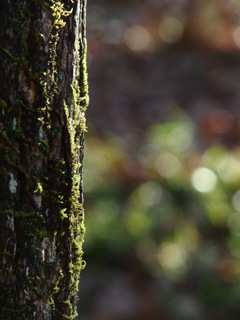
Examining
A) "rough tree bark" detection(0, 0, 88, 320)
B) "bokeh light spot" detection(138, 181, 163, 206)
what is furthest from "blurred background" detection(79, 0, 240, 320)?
"rough tree bark" detection(0, 0, 88, 320)

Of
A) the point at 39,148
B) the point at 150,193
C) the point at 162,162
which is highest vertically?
the point at 162,162

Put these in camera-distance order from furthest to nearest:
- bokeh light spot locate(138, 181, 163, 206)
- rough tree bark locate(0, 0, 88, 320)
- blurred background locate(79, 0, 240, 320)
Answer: bokeh light spot locate(138, 181, 163, 206), blurred background locate(79, 0, 240, 320), rough tree bark locate(0, 0, 88, 320)

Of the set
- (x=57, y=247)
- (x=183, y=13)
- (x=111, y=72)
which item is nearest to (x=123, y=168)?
(x=111, y=72)

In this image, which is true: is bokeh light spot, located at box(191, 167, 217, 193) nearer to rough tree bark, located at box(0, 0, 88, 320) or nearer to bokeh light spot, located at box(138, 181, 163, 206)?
bokeh light spot, located at box(138, 181, 163, 206)

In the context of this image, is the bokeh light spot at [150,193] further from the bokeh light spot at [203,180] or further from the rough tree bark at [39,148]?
the rough tree bark at [39,148]

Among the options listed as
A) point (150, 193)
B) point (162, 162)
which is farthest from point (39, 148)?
point (162, 162)

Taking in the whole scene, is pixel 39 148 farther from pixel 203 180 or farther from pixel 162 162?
pixel 162 162
